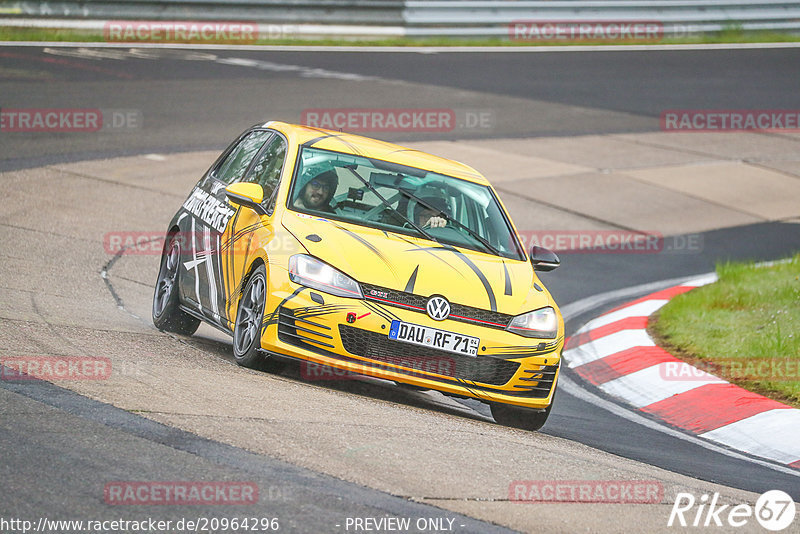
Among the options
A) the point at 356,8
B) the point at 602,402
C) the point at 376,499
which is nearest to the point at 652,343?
the point at 602,402

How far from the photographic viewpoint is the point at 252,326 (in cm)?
730

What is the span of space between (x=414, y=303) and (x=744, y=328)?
420cm

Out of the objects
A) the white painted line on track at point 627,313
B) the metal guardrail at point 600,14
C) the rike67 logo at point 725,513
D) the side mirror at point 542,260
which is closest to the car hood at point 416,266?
the side mirror at point 542,260

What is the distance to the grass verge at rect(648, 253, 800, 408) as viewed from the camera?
898cm

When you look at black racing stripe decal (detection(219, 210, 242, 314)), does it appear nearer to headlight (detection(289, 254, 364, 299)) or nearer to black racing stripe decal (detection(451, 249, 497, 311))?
headlight (detection(289, 254, 364, 299))

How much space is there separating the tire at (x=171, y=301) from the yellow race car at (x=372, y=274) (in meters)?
0.04

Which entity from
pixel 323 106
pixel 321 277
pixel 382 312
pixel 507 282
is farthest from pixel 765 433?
pixel 323 106

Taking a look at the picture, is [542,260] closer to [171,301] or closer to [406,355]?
[406,355]

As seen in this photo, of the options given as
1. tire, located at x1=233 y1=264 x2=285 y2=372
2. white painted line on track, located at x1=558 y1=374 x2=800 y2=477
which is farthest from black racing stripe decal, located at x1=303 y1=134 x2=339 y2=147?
white painted line on track, located at x1=558 y1=374 x2=800 y2=477

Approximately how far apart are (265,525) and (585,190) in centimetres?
1251

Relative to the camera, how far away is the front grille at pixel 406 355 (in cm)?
699

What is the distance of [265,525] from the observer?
181 inches

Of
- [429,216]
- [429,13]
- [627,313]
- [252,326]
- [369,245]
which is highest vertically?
[429,13]

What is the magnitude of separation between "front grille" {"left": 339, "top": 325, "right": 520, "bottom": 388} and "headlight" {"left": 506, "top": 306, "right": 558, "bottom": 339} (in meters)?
0.28
